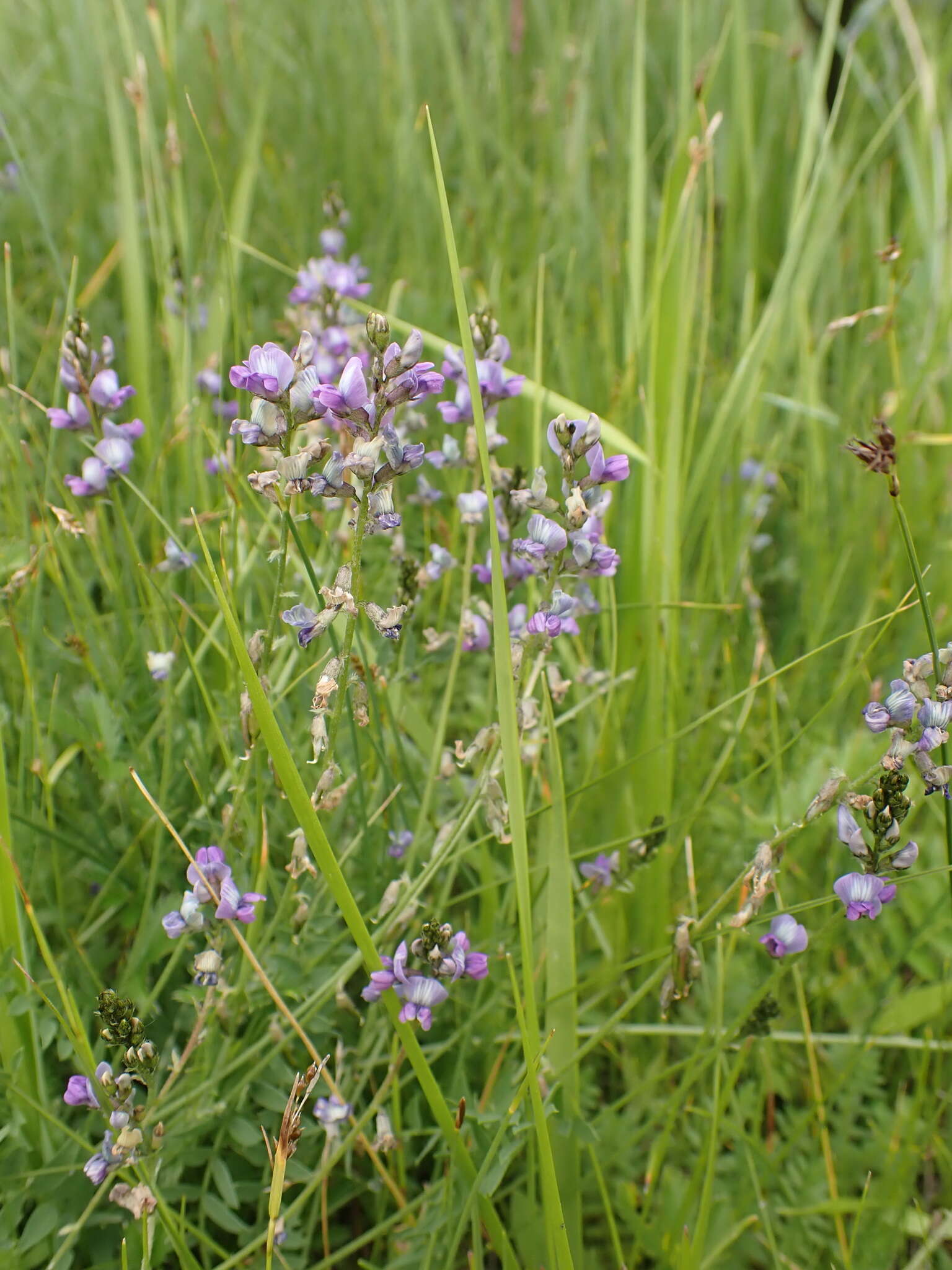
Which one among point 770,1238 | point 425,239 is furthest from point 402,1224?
point 425,239

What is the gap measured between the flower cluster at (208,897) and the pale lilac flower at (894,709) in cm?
69

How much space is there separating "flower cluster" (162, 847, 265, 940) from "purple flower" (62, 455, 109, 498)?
0.61 meters

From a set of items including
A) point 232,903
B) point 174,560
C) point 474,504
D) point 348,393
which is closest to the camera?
point 348,393

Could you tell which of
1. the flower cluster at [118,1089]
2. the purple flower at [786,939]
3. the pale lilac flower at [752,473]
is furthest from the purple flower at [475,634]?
the pale lilac flower at [752,473]

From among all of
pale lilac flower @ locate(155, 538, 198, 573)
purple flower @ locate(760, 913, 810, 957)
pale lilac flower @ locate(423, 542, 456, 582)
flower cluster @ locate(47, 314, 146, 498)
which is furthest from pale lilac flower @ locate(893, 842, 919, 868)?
flower cluster @ locate(47, 314, 146, 498)

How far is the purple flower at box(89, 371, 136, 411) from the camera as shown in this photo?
4.58 ft

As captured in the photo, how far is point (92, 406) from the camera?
55.9 inches

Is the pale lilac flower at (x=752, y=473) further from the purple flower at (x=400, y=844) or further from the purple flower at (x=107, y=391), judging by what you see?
the purple flower at (x=107, y=391)

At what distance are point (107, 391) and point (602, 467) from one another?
29.8 inches

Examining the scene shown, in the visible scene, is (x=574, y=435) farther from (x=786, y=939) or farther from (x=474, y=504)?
(x=786, y=939)

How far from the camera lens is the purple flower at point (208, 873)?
113 cm

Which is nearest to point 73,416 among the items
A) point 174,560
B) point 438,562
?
point 174,560

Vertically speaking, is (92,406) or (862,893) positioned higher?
(92,406)

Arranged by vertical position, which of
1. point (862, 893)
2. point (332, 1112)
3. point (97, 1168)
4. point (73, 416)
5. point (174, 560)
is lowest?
point (332, 1112)
